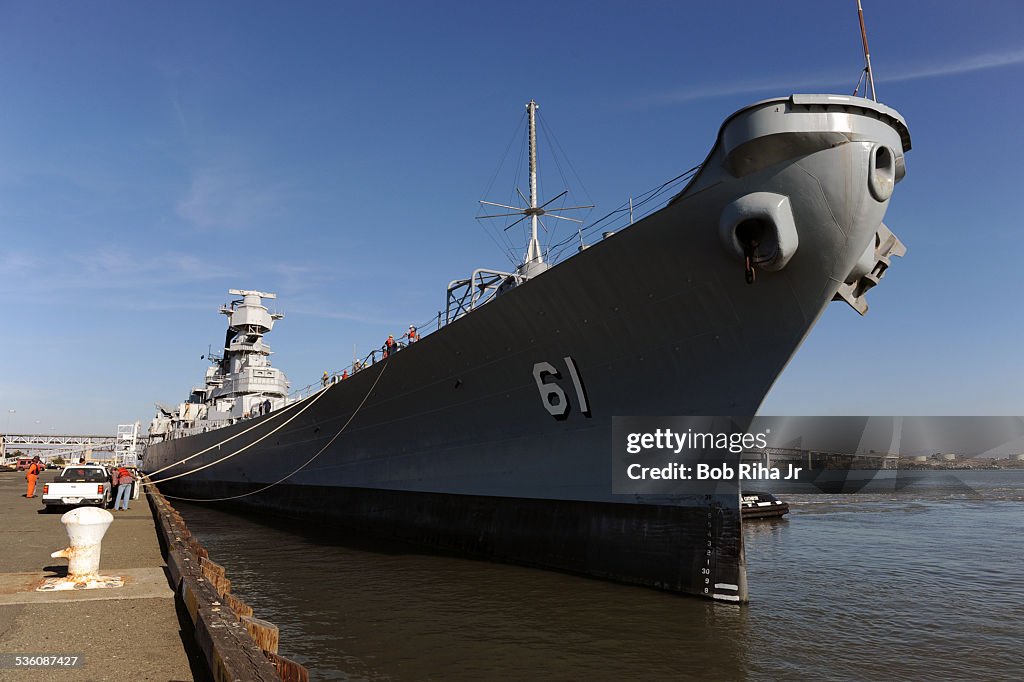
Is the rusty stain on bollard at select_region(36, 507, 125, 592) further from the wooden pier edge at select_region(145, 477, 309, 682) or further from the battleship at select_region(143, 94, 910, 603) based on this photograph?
the battleship at select_region(143, 94, 910, 603)

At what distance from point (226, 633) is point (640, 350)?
6.61 metres

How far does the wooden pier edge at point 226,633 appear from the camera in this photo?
11.2ft

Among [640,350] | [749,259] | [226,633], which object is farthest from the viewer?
[640,350]

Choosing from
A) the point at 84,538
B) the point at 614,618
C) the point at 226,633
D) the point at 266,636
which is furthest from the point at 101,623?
the point at 614,618

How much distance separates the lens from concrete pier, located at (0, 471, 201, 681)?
13.4 feet

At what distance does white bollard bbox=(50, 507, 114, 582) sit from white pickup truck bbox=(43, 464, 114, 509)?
30.7ft

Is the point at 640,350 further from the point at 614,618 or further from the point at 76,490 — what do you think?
the point at 76,490

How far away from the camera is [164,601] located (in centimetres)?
573

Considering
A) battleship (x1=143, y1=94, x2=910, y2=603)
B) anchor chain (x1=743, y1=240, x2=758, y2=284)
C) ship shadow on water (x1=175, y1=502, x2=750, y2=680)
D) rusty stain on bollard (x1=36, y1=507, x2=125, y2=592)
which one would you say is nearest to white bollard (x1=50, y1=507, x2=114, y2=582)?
rusty stain on bollard (x1=36, y1=507, x2=125, y2=592)

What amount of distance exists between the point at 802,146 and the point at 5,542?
490 inches

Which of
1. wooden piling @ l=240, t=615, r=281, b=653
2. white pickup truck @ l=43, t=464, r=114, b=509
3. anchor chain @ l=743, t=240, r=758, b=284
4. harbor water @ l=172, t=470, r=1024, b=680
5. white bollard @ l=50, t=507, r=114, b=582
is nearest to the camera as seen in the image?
wooden piling @ l=240, t=615, r=281, b=653

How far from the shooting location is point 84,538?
6047 millimetres

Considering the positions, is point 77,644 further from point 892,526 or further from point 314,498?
point 892,526

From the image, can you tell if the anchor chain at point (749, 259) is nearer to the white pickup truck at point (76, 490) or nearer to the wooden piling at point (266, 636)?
the wooden piling at point (266, 636)
